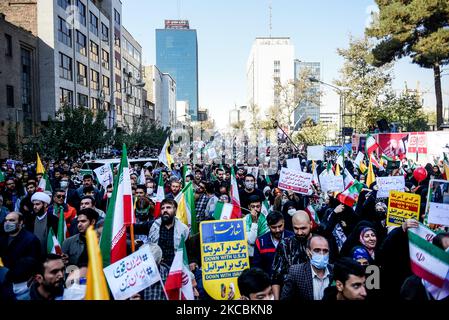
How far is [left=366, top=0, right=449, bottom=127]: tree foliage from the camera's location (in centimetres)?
2266

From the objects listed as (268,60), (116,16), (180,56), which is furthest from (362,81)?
(180,56)

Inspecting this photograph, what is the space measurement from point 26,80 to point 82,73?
855cm

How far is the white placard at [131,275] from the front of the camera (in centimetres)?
317

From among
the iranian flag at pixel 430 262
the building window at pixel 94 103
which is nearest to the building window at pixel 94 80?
the building window at pixel 94 103

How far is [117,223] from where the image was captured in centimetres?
415

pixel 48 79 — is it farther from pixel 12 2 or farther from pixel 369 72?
pixel 369 72

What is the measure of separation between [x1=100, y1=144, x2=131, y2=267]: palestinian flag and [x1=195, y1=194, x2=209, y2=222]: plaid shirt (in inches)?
126

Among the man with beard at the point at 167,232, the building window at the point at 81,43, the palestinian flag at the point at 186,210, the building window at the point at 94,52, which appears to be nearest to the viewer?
the man with beard at the point at 167,232

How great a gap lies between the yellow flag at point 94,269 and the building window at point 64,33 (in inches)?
1338

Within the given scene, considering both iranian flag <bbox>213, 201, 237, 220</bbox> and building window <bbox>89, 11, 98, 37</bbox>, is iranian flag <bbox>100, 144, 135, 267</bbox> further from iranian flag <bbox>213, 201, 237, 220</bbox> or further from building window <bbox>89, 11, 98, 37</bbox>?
building window <bbox>89, 11, 98, 37</bbox>

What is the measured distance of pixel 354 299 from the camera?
3.16 m

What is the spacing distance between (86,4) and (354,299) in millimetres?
41094

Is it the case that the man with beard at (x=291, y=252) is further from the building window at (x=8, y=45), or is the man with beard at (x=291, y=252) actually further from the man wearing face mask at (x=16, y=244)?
the building window at (x=8, y=45)

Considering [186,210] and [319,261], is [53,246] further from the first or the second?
[319,261]
